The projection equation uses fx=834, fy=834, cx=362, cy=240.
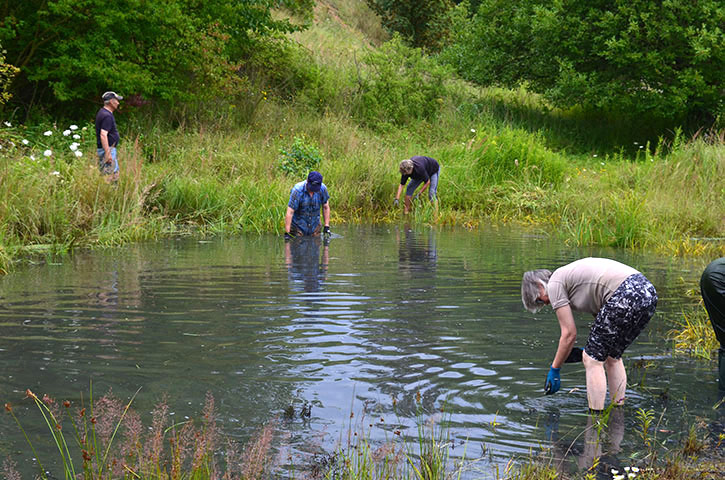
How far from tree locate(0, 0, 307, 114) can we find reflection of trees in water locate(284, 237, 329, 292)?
23.6 ft

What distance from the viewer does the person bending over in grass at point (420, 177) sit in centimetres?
1911

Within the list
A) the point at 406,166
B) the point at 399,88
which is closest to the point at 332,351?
the point at 406,166

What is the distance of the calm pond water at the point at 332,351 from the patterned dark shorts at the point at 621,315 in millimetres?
544

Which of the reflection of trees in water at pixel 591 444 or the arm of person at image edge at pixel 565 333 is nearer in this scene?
the reflection of trees in water at pixel 591 444

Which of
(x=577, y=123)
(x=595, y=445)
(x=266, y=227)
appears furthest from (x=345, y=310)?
(x=577, y=123)

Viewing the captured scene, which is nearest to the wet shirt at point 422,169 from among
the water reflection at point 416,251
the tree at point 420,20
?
the water reflection at point 416,251

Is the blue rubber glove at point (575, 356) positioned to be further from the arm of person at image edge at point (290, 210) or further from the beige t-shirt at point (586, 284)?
the arm of person at image edge at point (290, 210)

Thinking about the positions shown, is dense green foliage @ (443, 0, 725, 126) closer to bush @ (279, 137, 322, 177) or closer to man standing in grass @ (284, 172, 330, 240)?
bush @ (279, 137, 322, 177)

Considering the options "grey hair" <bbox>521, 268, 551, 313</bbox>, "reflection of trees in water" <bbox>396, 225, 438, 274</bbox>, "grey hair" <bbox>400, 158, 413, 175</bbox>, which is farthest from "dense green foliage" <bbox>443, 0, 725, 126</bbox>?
"grey hair" <bbox>521, 268, 551, 313</bbox>

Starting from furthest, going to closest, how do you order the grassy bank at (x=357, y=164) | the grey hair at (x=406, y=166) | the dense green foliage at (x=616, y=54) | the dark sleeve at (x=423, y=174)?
the dense green foliage at (x=616, y=54) → the dark sleeve at (x=423, y=174) → the grey hair at (x=406, y=166) → the grassy bank at (x=357, y=164)

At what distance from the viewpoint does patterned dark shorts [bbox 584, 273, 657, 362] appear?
575 centimetres

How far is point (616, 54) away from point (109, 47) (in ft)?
53.6

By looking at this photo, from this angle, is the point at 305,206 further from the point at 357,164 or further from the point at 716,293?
the point at 716,293

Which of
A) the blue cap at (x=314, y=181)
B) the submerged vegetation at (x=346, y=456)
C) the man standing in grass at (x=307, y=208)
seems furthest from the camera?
the man standing in grass at (x=307, y=208)
